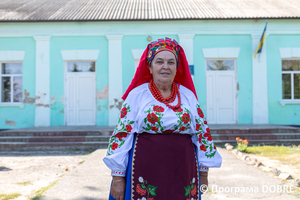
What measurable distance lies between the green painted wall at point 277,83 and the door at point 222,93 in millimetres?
1339

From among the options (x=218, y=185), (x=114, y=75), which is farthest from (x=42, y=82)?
(x=218, y=185)

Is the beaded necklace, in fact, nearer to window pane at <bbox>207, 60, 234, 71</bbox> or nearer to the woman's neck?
the woman's neck

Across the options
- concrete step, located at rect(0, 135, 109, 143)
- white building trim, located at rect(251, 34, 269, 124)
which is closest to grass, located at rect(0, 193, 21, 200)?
concrete step, located at rect(0, 135, 109, 143)

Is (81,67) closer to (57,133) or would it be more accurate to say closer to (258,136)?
(57,133)

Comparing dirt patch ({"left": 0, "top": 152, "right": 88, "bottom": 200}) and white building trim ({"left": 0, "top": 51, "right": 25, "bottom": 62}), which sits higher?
white building trim ({"left": 0, "top": 51, "right": 25, "bottom": 62})

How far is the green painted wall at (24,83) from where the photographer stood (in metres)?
9.32

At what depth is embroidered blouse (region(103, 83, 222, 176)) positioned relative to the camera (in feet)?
5.72

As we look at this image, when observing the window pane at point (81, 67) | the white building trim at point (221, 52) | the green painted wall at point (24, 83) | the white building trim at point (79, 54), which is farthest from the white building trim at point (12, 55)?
the white building trim at point (221, 52)

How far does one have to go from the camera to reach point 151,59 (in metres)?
1.93

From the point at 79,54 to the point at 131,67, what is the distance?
82.5 inches

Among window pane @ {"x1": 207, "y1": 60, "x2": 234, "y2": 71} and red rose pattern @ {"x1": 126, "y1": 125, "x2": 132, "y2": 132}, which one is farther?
window pane @ {"x1": 207, "y1": 60, "x2": 234, "y2": 71}

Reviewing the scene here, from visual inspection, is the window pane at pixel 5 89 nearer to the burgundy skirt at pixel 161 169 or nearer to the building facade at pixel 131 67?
the building facade at pixel 131 67

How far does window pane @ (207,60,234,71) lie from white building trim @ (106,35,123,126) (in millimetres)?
3555

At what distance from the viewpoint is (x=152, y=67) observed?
76.2 inches
